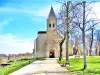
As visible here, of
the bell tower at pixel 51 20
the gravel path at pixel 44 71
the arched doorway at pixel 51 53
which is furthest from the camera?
the bell tower at pixel 51 20

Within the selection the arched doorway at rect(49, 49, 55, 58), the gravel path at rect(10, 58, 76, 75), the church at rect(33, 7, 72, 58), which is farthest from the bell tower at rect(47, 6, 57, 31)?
the gravel path at rect(10, 58, 76, 75)

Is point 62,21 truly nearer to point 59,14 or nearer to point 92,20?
point 59,14

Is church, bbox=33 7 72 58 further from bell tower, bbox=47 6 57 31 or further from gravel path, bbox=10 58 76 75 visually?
gravel path, bbox=10 58 76 75

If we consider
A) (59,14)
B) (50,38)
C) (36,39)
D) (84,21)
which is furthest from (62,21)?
(36,39)

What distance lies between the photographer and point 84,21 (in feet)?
63.3

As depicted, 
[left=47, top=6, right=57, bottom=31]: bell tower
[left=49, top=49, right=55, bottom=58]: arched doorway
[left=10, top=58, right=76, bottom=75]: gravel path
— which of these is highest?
[left=47, top=6, right=57, bottom=31]: bell tower

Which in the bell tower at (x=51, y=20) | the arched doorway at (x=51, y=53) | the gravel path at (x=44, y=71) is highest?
the bell tower at (x=51, y=20)

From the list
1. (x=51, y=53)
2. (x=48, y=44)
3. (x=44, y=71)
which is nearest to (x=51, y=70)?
(x=44, y=71)

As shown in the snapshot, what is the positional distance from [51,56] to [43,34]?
19.1ft

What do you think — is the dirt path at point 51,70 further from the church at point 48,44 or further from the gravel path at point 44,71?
the church at point 48,44

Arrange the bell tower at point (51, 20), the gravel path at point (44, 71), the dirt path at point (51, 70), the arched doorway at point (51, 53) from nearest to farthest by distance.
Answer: the dirt path at point (51, 70), the gravel path at point (44, 71), the arched doorway at point (51, 53), the bell tower at point (51, 20)

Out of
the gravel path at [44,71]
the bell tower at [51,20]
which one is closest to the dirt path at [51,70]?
the gravel path at [44,71]

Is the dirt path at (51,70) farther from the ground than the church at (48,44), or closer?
closer

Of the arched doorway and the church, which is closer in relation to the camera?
the church
